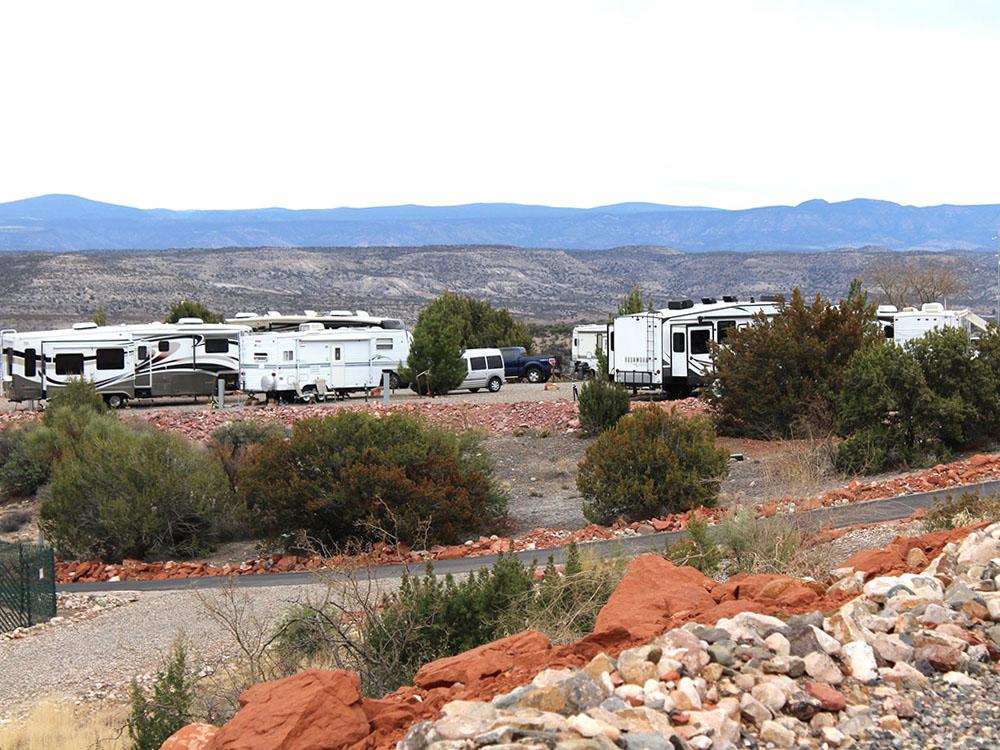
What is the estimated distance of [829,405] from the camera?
27078 millimetres

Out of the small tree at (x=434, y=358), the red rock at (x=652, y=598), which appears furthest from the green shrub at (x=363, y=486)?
the small tree at (x=434, y=358)

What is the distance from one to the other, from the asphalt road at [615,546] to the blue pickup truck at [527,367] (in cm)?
3420

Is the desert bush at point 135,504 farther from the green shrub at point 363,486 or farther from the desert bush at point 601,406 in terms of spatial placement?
the desert bush at point 601,406

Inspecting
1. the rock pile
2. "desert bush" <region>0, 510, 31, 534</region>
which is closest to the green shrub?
"desert bush" <region>0, 510, 31, 534</region>

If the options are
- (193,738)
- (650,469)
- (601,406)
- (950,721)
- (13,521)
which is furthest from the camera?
(601,406)

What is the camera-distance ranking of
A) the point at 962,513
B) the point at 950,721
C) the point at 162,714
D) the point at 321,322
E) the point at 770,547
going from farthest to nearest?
1. the point at 321,322
2. the point at 962,513
3. the point at 770,547
4. the point at 162,714
5. the point at 950,721

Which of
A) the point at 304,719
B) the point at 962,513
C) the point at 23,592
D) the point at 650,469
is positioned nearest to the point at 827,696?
the point at 304,719

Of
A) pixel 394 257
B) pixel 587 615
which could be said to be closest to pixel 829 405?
pixel 587 615

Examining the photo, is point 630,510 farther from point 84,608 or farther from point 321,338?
point 321,338

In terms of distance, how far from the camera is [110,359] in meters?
40.0

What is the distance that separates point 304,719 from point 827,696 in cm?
244

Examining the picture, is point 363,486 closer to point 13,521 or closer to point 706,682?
point 13,521

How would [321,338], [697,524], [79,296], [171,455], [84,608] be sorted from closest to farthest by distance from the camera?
[697,524]
[84,608]
[171,455]
[321,338]
[79,296]

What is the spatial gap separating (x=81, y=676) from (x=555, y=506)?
11735 mm
